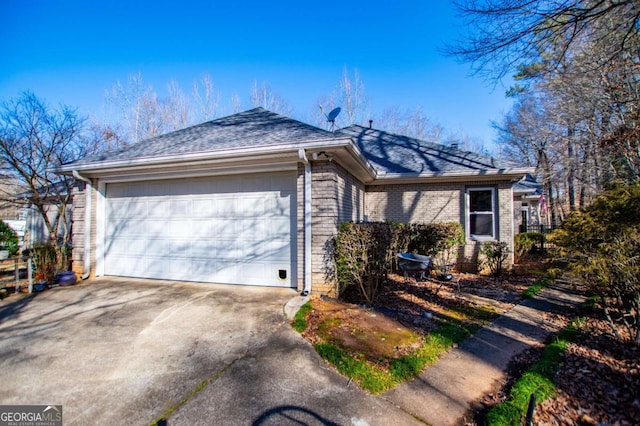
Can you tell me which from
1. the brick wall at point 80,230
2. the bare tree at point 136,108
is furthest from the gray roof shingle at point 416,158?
the bare tree at point 136,108

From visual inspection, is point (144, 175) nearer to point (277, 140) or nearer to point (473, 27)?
point (277, 140)

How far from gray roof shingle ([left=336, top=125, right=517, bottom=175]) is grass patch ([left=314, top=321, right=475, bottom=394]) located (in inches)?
248

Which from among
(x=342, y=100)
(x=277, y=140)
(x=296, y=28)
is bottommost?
(x=277, y=140)

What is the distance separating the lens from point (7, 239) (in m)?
8.06

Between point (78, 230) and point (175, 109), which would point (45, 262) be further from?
point (175, 109)

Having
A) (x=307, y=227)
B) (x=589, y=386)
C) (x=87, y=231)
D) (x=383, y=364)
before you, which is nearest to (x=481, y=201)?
(x=307, y=227)

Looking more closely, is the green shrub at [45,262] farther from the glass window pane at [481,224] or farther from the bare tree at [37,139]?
the glass window pane at [481,224]

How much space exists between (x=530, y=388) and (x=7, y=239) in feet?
39.8

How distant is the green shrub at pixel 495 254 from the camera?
8.42 metres

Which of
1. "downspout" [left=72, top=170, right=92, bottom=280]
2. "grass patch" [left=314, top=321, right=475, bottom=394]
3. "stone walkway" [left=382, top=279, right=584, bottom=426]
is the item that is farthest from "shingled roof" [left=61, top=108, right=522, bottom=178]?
"stone walkway" [left=382, top=279, right=584, bottom=426]

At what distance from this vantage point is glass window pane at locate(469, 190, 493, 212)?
9.14 m

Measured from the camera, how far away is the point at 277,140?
5.56 meters

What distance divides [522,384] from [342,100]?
22.5 m

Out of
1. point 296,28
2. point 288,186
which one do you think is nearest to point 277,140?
point 288,186
